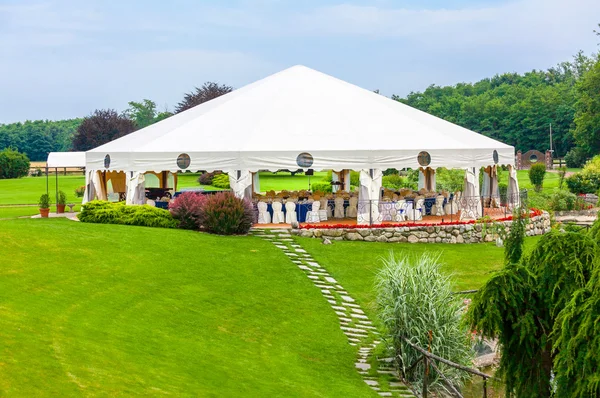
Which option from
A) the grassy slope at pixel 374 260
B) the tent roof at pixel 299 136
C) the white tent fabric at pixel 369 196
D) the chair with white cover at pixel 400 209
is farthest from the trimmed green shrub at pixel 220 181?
the grassy slope at pixel 374 260

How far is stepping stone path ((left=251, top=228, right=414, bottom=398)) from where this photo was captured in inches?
527

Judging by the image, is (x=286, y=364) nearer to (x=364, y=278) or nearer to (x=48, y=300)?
(x=48, y=300)

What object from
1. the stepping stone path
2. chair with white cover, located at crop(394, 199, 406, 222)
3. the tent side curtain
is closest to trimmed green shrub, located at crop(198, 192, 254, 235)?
the stepping stone path

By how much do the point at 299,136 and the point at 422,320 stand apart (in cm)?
1369

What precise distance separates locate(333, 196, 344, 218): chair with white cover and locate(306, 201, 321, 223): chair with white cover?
1294mm

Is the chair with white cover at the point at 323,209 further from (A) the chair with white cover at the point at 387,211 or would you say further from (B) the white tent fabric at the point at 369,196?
(A) the chair with white cover at the point at 387,211

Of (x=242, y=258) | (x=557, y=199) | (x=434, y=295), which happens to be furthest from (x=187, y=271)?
(x=557, y=199)

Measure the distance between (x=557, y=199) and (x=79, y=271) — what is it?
2196 centimetres

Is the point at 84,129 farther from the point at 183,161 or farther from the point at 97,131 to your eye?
the point at 183,161

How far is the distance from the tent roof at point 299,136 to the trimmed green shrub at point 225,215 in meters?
2.16

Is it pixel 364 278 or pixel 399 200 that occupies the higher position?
pixel 399 200

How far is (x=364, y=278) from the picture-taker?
66.7 ft

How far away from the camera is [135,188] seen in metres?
26.8

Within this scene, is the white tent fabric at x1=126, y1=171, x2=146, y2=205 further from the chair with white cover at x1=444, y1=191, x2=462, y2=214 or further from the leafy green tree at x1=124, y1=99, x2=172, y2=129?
the leafy green tree at x1=124, y1=99, x2=172, y2=129
